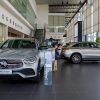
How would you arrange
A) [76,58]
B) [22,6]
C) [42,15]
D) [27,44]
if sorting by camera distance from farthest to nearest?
[42,15] → [22,6] → [76,58] → [27,44]

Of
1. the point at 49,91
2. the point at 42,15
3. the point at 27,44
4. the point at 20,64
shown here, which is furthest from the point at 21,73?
the point at 42,15

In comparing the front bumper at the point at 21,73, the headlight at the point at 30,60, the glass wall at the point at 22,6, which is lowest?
the front bumper at the point at 21,73

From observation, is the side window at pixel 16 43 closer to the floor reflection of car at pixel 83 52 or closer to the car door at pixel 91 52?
the floor reflection of car at pixel 83 52

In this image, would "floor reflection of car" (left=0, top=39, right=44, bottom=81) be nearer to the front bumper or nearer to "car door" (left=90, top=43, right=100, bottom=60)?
the front bumper

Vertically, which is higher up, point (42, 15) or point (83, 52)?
point (42, 15)

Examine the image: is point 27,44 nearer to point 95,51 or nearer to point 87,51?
point 87,51

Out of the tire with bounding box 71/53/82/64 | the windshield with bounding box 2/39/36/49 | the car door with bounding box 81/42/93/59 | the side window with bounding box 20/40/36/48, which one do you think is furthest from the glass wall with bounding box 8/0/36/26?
the side window with bounding box 20/40/36/48

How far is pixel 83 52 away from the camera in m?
15.8

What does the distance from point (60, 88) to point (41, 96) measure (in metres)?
1.16

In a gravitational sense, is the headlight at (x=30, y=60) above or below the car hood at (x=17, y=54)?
below

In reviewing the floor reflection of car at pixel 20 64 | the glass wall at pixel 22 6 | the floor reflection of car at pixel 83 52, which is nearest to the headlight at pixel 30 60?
the floor reflection of car at pixel 20 64

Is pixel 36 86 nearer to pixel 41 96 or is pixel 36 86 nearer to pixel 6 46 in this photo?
pixel 41 96

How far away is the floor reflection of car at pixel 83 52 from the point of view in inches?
619

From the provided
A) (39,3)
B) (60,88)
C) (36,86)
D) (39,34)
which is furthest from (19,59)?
(39,3)
